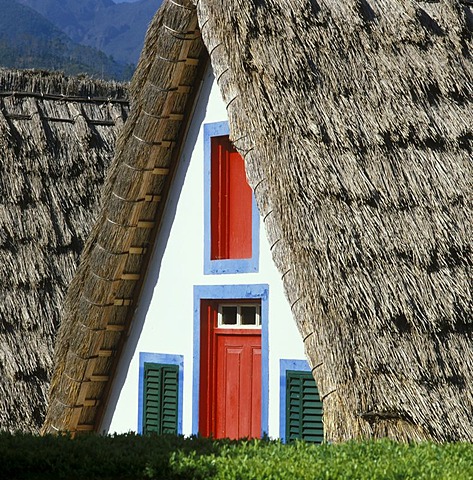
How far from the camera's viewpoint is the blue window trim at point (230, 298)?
11383mm

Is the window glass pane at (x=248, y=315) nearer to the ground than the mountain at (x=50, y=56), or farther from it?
nearer to the ground

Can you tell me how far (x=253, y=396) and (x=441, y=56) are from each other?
3.75m

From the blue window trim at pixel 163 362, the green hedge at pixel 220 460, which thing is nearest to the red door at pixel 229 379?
the blue window trim at pixel 163 362

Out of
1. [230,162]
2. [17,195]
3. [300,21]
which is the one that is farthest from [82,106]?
[300,21]

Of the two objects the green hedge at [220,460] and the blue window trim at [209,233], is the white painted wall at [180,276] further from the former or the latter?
the green hedge at [220,460]

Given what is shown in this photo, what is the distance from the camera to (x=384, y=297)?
376 inches

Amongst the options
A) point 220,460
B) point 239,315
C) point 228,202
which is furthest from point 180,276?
point 220,460

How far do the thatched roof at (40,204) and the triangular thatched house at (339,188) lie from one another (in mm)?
1602

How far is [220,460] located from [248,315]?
151 inches

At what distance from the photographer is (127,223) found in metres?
12.4

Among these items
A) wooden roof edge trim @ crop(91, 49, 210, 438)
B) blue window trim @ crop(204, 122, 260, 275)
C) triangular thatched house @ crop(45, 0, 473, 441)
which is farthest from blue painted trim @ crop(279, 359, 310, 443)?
wooden roof edge trim @ crop(91, 49, 210, 438)

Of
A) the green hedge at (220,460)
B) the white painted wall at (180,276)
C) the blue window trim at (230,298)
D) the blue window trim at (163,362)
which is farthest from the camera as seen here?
the blue window trim at (163,362)

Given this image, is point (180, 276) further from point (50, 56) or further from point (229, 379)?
point (50, 56)

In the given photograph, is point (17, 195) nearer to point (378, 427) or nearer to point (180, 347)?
point (180, 347)
